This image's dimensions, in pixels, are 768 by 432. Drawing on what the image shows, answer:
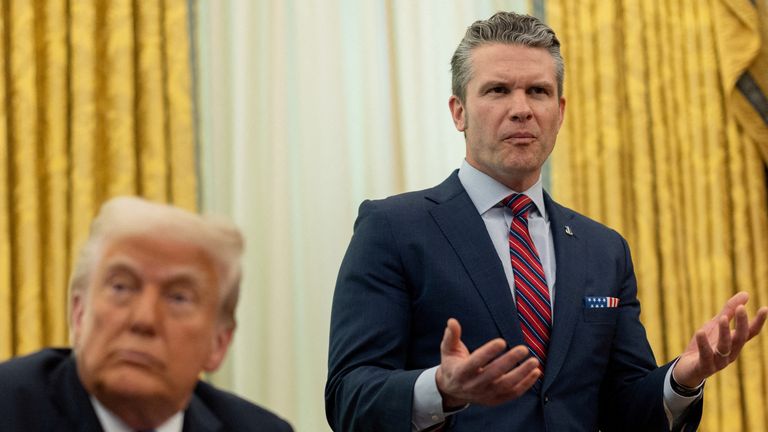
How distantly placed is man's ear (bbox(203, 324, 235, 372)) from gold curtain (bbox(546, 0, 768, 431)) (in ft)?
9.71

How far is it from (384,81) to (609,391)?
6.32 feet

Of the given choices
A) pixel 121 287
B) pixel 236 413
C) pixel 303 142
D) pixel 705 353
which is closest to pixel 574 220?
pixel 705 353

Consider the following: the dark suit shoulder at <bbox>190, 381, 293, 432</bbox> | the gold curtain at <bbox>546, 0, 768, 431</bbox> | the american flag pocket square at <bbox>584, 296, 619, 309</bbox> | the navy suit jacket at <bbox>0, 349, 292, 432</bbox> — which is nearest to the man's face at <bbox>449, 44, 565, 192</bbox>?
the american flag pocket square at <bbox>584, 296, 619, 309</bbox>

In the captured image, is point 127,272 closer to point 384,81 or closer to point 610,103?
point 384,81

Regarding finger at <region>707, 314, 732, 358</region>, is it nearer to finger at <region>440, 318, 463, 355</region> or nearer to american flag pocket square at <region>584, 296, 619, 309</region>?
american flag pocket square at <region>584, 296, 619, 309</region>

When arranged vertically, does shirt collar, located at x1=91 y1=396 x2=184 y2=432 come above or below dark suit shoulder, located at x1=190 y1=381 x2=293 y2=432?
above

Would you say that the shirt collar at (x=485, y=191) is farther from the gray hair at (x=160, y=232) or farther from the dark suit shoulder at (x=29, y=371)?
the dark suit shoulder at (x=29, y=371)

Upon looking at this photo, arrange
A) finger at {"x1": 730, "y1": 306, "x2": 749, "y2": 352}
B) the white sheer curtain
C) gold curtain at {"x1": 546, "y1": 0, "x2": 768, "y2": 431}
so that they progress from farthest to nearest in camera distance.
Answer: gold curtain at {"x1": 546, "y1": 0, "x2": 768, "y2": 431} → the white sheer curtain → finger at {"x1": 730, "y1": 306, "x2": 749, "y2": 352}

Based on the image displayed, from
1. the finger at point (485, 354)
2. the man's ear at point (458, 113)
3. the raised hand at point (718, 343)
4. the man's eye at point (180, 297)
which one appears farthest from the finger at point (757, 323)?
the man's eye at point (180, 297)

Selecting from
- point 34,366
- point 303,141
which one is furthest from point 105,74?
point 34,366

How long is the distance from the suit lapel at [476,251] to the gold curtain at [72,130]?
4.86 ft

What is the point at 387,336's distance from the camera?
2471 millimetres

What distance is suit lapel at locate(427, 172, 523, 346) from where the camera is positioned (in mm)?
2504

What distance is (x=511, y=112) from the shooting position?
269 centimetres
